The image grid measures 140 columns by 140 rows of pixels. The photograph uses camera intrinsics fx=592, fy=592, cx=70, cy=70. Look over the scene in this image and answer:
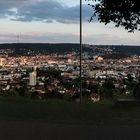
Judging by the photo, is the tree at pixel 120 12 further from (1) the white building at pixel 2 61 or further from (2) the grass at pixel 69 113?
(1) the white building at pixel 2 61

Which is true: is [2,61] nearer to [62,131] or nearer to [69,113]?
[69,113]

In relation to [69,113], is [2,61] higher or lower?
lower

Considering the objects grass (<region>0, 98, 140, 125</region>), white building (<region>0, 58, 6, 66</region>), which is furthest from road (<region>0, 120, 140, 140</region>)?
white building (<region>0, 58, 6, 66</region>)

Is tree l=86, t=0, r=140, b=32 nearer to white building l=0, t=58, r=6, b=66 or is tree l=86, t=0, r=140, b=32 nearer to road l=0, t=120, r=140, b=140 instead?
road l=0, t=120, r=140, b=140

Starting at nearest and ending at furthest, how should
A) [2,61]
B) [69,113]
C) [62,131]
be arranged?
[62,131] → [69,113] → [2,61]

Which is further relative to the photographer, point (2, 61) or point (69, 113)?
point (2, 61)

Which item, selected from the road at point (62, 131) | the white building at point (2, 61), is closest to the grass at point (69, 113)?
the road at point (62, 131)

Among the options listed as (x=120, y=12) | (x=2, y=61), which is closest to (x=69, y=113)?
(x=120, y=12)
